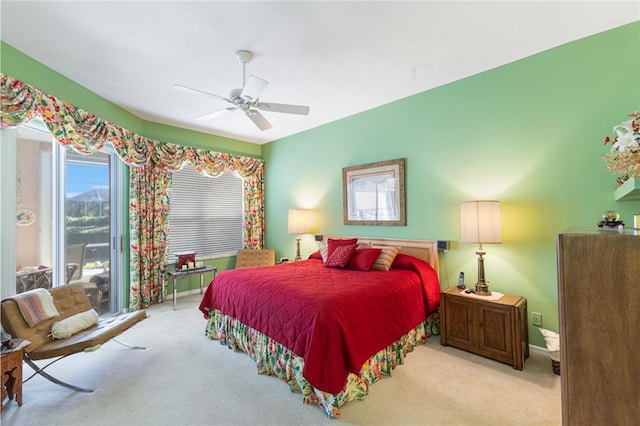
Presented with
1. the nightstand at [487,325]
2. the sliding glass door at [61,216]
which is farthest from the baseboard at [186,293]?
the nightstand at [487,325]

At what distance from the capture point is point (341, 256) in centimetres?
336

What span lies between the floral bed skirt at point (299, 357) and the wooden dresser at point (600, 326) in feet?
4.54

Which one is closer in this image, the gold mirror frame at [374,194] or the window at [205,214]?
the gold mirror frame at [374,194]

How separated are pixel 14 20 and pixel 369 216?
3.85m

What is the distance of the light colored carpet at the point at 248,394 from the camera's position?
185 cm

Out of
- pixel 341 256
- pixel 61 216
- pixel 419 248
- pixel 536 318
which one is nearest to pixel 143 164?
pixel 61 216

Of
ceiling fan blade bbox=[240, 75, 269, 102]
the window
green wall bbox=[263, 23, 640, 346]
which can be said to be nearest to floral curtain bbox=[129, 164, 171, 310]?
the window

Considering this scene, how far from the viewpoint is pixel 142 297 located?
4023 millimetres

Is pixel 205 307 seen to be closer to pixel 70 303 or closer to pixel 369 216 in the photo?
pixel 70 303

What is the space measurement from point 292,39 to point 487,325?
3.06m

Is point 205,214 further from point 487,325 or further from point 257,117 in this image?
point 487,325

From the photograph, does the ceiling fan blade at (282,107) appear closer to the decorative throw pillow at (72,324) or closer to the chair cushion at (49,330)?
the chair cushion at (49,330)

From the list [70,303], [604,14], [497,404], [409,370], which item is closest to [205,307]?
[70,303]

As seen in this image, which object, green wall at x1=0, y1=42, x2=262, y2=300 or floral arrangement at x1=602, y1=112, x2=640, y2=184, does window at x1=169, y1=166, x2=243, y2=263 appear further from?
floral arrangement at x1=602, y1=112, x2=640, y2=184
